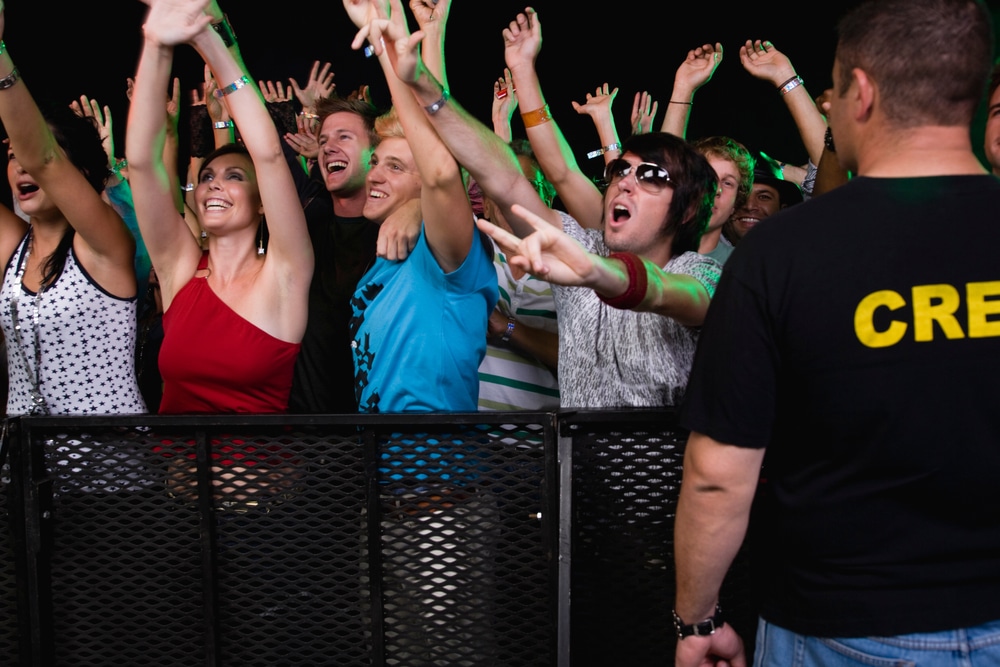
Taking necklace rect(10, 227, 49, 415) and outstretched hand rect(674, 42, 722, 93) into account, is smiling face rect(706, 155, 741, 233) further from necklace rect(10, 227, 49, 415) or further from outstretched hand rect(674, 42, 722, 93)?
necklace rect(10, 227, 49, 415)

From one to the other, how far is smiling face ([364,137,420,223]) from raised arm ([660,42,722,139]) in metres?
1.28

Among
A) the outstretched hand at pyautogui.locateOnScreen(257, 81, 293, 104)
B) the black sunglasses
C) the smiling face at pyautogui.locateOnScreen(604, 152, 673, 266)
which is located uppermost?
the outstretched hand at pyautogui.locateOnScreen(257, 81, 293, 104)

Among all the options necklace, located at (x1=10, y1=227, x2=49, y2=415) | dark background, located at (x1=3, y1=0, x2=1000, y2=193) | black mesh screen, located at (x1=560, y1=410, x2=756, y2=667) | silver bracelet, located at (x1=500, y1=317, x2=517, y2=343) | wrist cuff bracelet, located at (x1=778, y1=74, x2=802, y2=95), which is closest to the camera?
black mesh screen, located at (x1=560, y1=410, x2=756, y2=667)

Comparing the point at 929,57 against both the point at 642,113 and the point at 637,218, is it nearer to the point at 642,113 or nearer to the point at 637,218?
the point at 637,218

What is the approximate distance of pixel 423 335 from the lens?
1.85 meters

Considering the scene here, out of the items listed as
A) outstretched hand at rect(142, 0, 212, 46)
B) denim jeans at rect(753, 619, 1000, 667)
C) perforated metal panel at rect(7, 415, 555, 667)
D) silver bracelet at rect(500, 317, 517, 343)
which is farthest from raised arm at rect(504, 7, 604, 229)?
denim jeans at rect(753, 619, 1000, 667)

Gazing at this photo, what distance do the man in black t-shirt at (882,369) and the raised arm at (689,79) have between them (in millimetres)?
2086

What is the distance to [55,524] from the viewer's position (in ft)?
5.00

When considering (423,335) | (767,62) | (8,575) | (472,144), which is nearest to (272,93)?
(767,62)

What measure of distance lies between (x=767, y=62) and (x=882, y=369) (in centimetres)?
244

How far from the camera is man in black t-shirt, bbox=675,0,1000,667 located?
101 centimetres

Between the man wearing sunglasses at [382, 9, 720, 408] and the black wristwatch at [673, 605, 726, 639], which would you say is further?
the man wearing sunglasses at [382, 9, 720, 408]

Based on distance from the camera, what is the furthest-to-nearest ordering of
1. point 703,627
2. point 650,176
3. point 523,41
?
point 523,41
point 650,176
point 703,627

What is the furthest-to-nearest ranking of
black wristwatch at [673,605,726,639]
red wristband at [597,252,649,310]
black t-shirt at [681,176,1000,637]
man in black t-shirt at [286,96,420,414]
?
man in black t-shirt at [286,96,420,414], red wristband at [597,252,649,310], black wristwatch at [673,605,726,639], black t-shirt at [681,176,1000,637]
